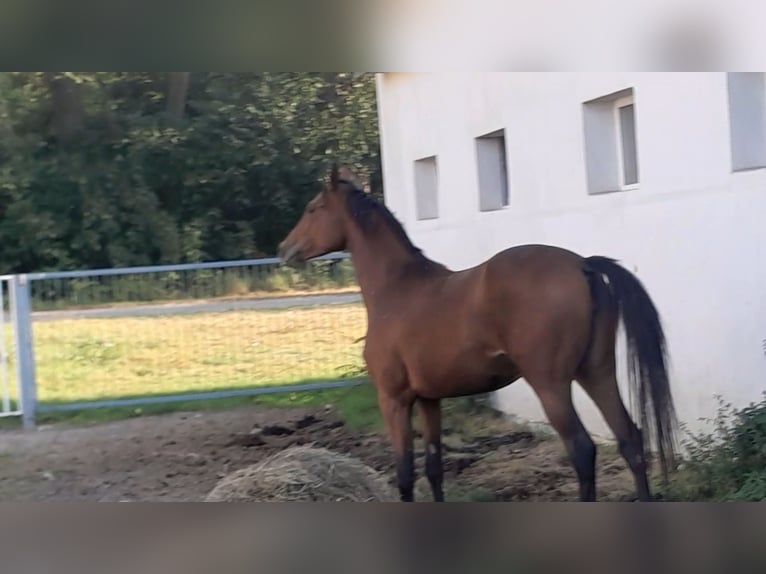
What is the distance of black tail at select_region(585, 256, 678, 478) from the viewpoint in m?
2.49

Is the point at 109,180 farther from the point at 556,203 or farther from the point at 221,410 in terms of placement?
the point at 556,203

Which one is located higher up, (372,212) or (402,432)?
(372,212)

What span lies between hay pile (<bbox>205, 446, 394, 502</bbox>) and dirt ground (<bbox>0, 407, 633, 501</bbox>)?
0.03 meters

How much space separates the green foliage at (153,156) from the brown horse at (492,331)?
196mm

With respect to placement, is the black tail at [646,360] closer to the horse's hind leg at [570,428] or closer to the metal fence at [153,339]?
the horse's hind leg at [570,428]

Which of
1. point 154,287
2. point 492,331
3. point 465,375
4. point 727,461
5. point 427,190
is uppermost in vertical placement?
point 427,190

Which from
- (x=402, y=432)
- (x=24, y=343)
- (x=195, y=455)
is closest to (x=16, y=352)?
(x=24, y=343)

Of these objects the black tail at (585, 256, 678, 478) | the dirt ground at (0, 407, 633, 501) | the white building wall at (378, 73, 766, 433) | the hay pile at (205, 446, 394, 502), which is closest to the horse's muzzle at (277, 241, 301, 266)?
the white building wall at (378, 73, 766, 433)

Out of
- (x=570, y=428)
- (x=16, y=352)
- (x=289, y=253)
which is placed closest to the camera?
(x=570, y=428)

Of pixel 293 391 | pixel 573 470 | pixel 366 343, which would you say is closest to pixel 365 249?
pixel 366 343

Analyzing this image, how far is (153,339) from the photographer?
8.62 ft

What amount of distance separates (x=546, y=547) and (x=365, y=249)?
1.31m

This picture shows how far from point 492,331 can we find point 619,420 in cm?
51

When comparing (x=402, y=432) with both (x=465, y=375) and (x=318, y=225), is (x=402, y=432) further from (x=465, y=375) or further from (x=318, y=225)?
(x=318, y=225)
